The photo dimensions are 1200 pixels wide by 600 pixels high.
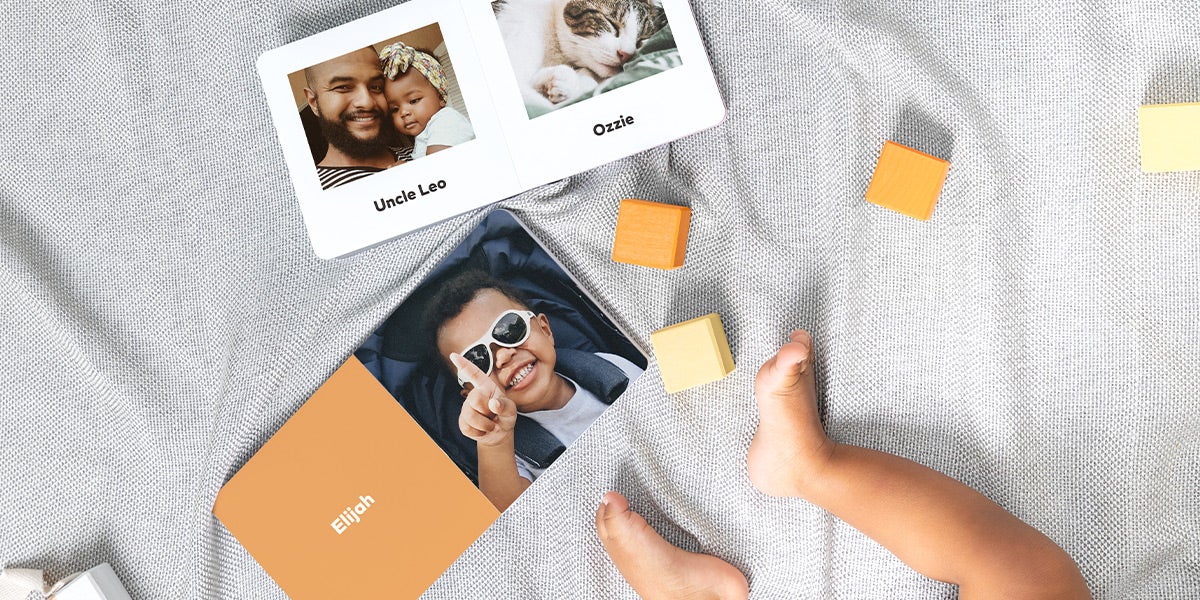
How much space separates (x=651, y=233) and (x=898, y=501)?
0.37 m

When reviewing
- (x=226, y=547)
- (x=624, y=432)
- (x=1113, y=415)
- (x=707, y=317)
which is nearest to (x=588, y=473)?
(x=624, y=432)

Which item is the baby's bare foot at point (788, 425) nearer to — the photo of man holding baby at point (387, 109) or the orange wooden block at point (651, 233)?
the orange wooden block at point (651, 233)

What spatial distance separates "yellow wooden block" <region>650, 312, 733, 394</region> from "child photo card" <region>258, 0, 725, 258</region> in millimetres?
198

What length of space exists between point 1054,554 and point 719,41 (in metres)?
0.62

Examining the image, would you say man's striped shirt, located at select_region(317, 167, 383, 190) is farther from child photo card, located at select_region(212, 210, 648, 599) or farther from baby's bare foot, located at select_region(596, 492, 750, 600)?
baby's bare foot, located at select_region(596, 492, 750, 600)

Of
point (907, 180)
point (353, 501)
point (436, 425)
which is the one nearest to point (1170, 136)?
point (907, 180)

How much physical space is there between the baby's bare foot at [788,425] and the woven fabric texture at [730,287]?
0.04m

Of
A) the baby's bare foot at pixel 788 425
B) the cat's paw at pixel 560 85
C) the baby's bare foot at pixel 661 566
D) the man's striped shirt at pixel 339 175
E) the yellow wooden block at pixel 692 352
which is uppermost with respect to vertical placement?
the cat's paw at pixel 560 85

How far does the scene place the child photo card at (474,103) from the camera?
794mm

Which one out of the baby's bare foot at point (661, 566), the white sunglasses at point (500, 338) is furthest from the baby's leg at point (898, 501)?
the white sunglasses at point (500, 338)

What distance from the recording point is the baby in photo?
80cm

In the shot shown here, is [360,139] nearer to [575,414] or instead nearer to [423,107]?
[423,107]

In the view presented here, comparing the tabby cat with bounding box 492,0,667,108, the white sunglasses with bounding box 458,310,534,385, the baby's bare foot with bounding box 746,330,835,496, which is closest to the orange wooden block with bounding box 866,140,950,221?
the baby's bare foot with bounding box 746,330,835,496

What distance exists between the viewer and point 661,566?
2.62 feet
